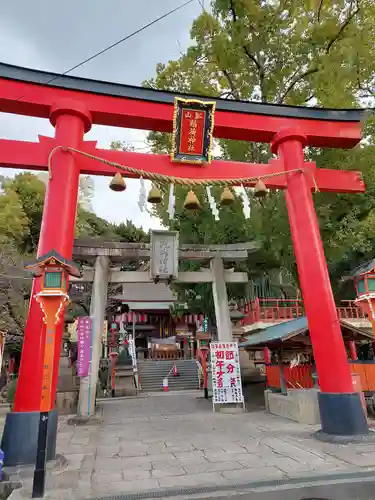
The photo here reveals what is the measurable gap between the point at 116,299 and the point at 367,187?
14364 mm

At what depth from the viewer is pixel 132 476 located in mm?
4668

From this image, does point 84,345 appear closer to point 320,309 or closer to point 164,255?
point 164,255

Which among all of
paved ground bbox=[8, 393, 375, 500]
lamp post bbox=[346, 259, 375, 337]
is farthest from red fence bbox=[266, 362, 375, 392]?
lamp post bbox=[346, 259, 375, 337]

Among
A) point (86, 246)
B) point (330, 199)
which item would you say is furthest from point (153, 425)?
point (330, 199)

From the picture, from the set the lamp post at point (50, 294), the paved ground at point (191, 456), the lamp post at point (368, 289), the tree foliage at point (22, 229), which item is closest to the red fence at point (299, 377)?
the paved ground at point (191, 456)

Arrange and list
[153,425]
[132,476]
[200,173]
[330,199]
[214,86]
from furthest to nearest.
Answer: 1. [214,86]
2. [330,199]
3. [153,425]
4. [200,173]
5. [132,476]

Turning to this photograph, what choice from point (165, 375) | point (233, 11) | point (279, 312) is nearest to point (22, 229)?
point (165, 375)

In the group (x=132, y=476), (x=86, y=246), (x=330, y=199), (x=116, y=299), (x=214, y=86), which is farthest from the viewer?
(x=116, y=299)

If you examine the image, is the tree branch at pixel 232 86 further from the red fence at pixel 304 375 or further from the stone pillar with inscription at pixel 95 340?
the red fence at pixel 304 375

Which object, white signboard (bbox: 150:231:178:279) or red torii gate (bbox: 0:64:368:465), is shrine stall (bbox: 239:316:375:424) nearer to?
red torii gate (bbox: 0:64:368:465)

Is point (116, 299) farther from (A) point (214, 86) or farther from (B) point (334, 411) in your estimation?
(B) point (334, 411)

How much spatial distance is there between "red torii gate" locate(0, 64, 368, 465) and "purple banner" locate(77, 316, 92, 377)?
15.2 feet

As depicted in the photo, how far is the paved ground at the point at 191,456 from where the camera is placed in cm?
438

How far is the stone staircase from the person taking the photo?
21.2 meters
